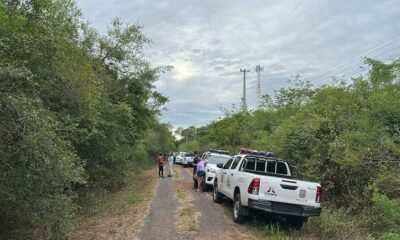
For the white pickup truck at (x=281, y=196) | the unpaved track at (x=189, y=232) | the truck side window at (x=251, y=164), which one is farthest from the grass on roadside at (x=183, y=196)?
the white pickup truck at (x=281, y=196)

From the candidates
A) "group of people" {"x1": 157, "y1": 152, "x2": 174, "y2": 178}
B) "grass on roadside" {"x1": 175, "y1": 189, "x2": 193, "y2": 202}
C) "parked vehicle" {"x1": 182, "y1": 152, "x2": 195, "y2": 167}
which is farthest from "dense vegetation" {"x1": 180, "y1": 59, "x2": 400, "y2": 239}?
"parked vehicle" {"x1": 182, "y1": 152, "x2": 195, "y2": 167}

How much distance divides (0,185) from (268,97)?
107 ft

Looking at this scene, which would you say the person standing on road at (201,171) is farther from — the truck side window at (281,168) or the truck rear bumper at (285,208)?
the truck rear bumper at (285,208)

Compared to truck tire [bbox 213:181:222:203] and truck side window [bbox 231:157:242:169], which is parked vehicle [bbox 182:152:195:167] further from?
truck side window [bbox 231:157:242:169]

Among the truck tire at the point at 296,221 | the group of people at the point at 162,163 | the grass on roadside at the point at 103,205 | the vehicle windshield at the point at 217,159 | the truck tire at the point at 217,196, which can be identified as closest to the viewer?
the truck tire at the point at 296,221

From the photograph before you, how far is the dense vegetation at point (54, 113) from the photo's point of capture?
320 inches

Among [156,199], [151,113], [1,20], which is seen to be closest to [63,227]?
[1,20]

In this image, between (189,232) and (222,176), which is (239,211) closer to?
(189,232)

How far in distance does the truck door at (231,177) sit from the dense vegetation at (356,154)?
2.62 metres

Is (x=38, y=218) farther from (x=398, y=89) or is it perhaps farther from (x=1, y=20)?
(x=398, y=89)

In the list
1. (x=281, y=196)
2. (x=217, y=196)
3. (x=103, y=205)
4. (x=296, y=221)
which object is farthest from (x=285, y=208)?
(x=103, y=205)

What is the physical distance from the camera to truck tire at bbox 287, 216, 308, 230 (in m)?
11.9

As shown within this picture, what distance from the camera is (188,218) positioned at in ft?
42.0

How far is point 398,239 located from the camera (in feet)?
24.8
